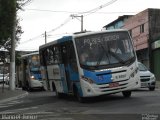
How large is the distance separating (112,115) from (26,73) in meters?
22.9

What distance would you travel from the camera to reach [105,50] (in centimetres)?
1980

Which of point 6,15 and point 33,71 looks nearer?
point 6,15

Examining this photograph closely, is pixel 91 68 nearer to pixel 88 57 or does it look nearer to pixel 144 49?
pixel 88 57

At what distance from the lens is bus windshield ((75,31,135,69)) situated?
64.4ft

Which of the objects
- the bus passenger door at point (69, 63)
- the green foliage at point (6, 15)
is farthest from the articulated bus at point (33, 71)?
the bus passenger door at point (69, 63)

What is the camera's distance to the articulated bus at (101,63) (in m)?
19.4

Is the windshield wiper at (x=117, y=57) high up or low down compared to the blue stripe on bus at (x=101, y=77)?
up

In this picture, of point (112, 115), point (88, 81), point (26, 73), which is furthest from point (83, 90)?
point (26, 73)

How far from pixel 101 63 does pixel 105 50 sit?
61 cm

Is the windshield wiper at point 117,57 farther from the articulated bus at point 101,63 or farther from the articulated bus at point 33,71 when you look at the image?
the articulated bus at point 33,71

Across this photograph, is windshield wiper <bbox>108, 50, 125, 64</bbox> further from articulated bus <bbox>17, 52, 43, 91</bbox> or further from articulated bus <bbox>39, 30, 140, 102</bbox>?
articulated bus <bbox>17, 52, 43, 91</bbox>

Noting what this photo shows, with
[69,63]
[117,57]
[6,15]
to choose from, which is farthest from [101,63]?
[6,15]

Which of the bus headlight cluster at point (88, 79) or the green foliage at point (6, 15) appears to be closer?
the bus headlight cluster at point (88, 79)

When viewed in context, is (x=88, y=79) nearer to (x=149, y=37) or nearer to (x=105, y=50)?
(x=105, y=50)
